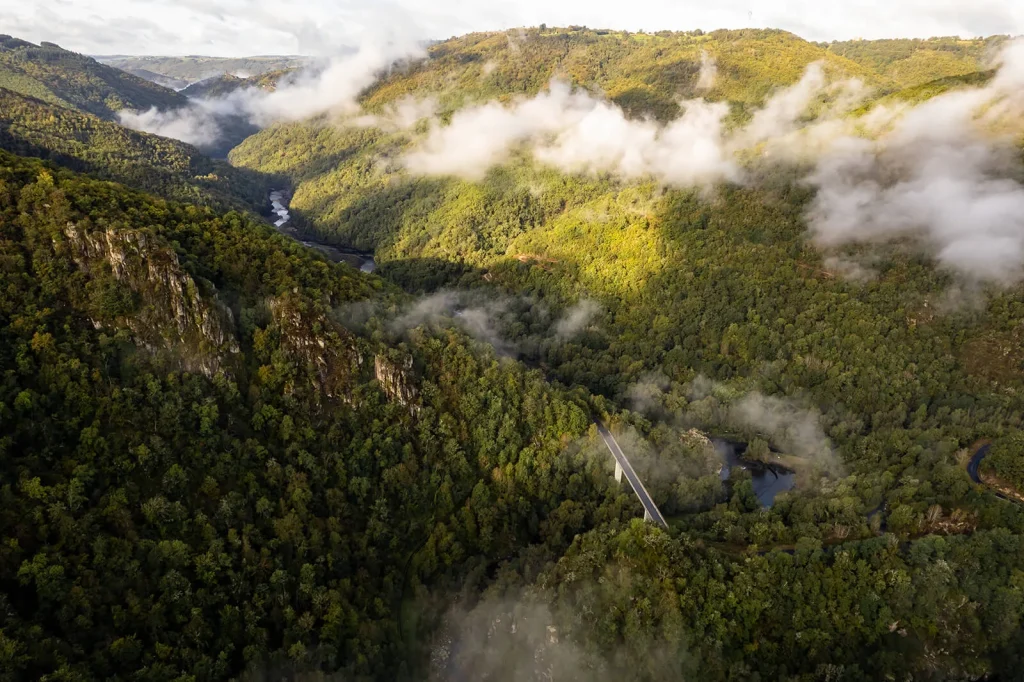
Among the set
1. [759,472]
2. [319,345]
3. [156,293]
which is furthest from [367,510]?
[759,472]

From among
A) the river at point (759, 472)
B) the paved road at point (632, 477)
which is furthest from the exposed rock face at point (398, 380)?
the river at point (759, 472)

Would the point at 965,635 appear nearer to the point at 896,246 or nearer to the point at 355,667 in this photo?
the point at 355,667

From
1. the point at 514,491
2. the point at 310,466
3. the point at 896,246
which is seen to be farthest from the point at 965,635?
the point at 896,246

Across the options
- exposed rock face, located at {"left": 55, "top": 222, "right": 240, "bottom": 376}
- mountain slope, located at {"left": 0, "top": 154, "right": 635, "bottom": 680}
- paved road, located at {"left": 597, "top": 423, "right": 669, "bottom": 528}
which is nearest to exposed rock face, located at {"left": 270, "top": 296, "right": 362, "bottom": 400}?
mountain slope, located at {"left": 0, "top": 154, "right": 635, "bottom": 680}

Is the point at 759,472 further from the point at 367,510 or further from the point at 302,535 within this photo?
the point at 302,535

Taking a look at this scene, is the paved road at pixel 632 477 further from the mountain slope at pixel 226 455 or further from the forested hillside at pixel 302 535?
the mountain slope at pixel 226 455

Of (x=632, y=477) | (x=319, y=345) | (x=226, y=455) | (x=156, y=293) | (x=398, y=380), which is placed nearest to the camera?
(x=226, y=455)
